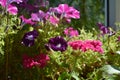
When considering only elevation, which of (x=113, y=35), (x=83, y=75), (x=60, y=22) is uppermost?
(x=60, y=22)

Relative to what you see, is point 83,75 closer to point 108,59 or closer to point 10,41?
point 108,59

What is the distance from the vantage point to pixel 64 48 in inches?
53.4

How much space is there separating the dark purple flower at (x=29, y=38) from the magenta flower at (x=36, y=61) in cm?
5

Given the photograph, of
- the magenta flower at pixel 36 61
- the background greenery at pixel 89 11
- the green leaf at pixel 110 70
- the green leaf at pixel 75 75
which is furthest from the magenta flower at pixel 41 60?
the background greenery at pixel 89 11

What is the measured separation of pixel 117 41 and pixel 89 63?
0.29 m

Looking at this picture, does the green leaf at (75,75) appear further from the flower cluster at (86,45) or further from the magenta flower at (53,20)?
the magenta flower at (53,20)

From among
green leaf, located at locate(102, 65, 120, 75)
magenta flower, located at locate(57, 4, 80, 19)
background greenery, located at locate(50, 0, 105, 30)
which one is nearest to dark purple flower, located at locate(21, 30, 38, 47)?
magenta flower, located at locate(57, 4, 80, 19)

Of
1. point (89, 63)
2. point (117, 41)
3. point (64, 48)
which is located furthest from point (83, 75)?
point (117, 41)

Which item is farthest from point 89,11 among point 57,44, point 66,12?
point 57,44

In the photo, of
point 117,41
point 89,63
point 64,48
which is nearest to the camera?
point 64,48

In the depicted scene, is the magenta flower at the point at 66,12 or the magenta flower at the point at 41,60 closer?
the magenta flower at the point at 41,60

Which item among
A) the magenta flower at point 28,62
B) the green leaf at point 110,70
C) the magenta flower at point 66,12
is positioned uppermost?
the magenta flower at point 66,12

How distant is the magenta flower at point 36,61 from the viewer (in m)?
1.33

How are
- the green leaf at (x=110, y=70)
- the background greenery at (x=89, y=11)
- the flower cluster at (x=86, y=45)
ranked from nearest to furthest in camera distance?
the green leaf at (x=110, y=70), the flower cluster at (x=86, y=45), the background greenery at (x=89, y=11)
